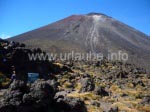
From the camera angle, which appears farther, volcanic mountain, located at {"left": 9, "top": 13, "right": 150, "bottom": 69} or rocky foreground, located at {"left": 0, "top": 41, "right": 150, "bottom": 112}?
volcanic mountain, located at {"left": 9, "top": 13, "right": 150, "bottom": 69}

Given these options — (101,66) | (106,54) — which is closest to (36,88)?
(101,66)

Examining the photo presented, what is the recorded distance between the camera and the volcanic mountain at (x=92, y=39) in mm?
100469

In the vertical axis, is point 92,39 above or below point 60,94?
above

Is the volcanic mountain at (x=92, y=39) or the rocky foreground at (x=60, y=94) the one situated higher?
the volcanic mountain at (x=92, y=39)

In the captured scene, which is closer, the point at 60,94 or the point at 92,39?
the point at 60,94

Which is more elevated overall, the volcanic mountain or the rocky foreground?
the volcanic mountain

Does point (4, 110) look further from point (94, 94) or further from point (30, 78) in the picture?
point (30, 78)

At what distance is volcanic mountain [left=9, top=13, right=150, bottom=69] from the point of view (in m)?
A: 100

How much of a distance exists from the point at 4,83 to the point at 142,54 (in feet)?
277

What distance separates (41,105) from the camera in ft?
57.1

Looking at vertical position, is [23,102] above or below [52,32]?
below

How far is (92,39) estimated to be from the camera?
118 metres

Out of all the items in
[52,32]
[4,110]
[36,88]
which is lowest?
[4,110]

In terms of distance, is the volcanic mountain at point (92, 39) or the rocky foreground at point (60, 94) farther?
the volcanic mountain at point (92, 39)
